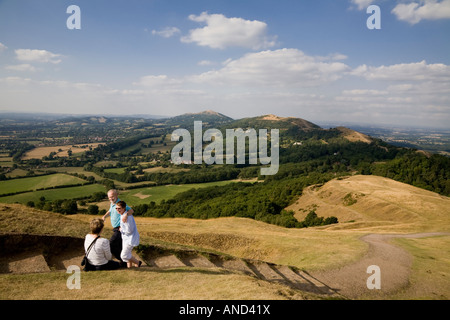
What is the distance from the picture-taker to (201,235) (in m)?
27.2

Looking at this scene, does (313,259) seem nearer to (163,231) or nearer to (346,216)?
(163,231)

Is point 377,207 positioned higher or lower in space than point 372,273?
lower

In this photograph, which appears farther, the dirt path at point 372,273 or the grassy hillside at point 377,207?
the grassy hillside at point 377,207

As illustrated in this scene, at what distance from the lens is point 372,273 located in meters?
17.2

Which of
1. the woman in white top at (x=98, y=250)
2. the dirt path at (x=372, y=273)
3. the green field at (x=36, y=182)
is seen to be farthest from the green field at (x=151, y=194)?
the woman in white top at (x=98, y=250)

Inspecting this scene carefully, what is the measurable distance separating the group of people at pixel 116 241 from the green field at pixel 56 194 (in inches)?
3698

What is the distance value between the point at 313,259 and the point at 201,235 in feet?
40.8

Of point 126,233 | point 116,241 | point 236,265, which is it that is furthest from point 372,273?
point 116,241

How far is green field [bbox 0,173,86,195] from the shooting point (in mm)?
95169

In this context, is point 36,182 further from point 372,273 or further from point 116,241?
point 372,273

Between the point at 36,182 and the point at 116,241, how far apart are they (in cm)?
12354

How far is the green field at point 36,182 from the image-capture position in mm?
95169

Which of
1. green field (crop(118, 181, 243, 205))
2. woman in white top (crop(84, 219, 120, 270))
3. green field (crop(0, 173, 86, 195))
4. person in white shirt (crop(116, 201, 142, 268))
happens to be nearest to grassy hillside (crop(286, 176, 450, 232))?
person in white shirt (crop(116, 201, 142, 268))

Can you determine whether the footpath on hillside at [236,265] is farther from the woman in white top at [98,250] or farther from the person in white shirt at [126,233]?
the woman in white top at [98,250]
